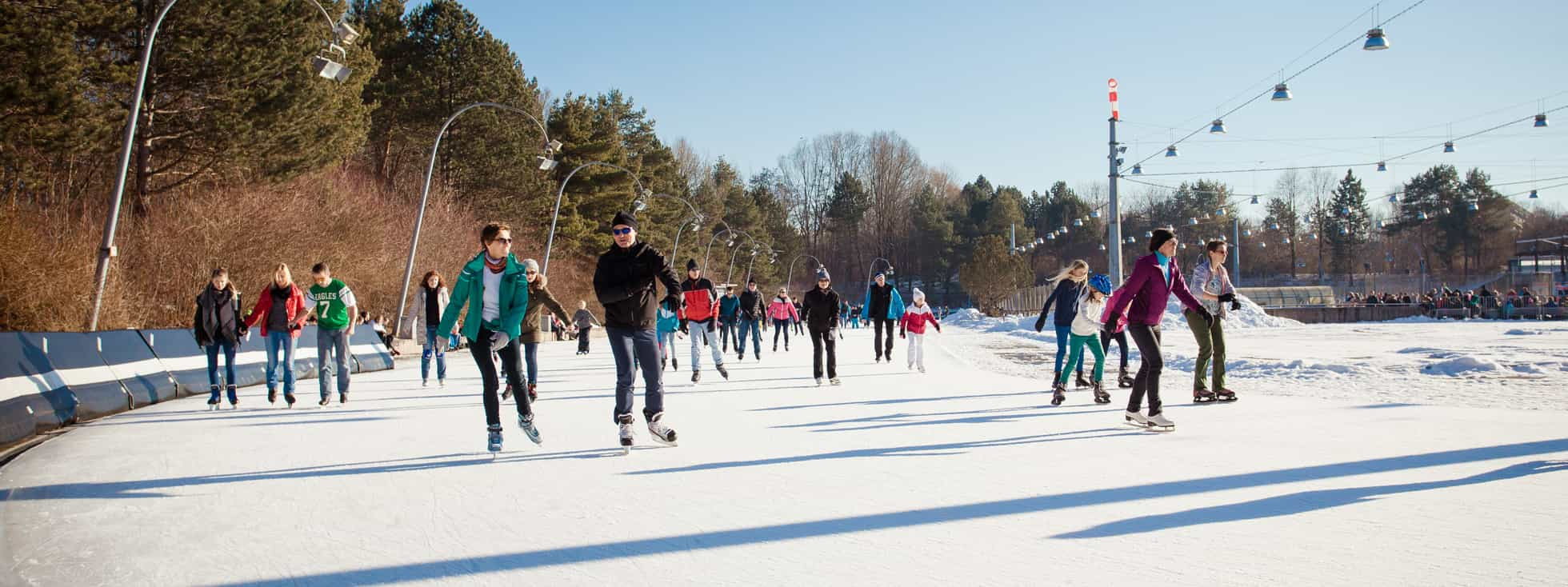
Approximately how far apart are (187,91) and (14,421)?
60.2 feet

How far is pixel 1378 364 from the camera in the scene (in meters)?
16.1

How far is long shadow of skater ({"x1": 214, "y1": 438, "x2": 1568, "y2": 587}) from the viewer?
161 inches

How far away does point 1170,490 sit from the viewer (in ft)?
18.1

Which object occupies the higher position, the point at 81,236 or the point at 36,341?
the point at 81,236

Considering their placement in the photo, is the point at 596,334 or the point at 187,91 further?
the point at 596,334

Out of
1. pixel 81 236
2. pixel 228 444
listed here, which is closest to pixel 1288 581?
pixel 228 444

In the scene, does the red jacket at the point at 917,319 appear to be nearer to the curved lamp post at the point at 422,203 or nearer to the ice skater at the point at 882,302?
the ice skater at the point at 882,302

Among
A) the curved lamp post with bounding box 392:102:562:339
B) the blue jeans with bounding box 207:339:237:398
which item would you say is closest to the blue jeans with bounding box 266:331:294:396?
the blue jeans with bounding box 207:339:237:398

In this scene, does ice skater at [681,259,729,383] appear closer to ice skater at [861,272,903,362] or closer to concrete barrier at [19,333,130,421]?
ice skater at [861,272,903,362]

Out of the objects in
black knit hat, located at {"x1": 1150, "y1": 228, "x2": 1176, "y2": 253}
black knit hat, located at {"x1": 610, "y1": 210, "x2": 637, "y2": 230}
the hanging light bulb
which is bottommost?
black knit hat, located at {"x1": 1150, "y1": 228, "x2": 1176, "y2": 253}

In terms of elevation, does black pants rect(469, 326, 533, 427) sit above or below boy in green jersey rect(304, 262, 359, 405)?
below

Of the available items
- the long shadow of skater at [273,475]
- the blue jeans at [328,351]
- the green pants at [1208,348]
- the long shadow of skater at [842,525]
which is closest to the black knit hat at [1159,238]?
the green pants at [1208,348]

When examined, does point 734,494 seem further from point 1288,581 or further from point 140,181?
point 140,181

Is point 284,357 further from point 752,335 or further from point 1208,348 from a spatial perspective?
point 752,335
